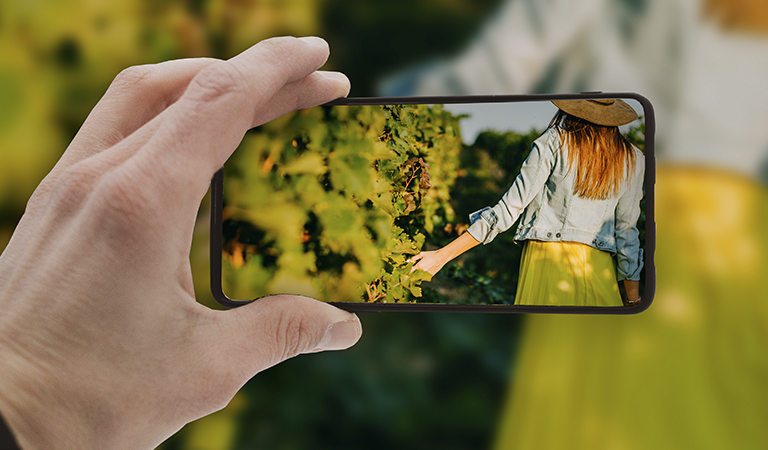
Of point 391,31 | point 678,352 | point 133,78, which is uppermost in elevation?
point 391,31

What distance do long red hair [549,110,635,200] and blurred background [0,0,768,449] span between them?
1.06ft

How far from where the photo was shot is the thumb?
0.48 meters

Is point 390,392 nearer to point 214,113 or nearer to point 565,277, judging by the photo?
point 565,277

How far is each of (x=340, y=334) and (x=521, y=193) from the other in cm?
26

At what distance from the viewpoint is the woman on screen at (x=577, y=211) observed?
20.0 inches

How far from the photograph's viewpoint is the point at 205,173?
42cm

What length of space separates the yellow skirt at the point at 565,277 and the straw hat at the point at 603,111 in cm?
14

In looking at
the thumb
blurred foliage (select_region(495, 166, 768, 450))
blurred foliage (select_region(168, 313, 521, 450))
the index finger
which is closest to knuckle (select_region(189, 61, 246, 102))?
the index finger

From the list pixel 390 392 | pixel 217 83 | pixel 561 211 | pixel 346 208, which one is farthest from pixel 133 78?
pixel 390 392

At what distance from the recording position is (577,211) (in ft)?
1.68

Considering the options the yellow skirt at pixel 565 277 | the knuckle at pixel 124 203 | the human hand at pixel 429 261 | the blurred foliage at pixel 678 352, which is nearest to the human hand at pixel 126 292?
the knuckle at pixel 124 203

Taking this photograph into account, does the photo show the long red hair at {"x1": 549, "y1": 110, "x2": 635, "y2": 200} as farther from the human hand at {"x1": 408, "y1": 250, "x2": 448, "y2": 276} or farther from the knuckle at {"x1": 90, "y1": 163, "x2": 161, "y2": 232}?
the knuckle at {"x1": 90, "y1": 163, "x2": 161, "y2": 232}

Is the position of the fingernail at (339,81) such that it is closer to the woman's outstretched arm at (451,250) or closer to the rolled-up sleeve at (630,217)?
the woman's outstretched arm at (451,250)

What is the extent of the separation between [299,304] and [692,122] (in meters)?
0.71
